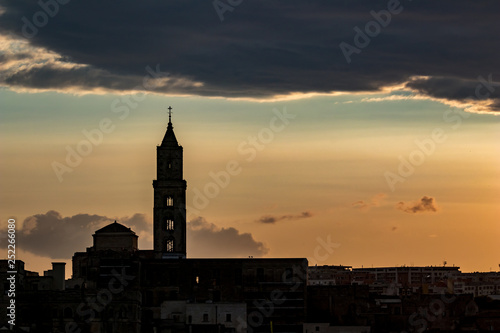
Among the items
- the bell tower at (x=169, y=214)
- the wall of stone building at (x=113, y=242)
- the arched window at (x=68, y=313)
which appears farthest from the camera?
the bell tower at (x=169, y=214)

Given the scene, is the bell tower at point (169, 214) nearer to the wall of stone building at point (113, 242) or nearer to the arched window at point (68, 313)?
the wall of stone building at point (113, 242)

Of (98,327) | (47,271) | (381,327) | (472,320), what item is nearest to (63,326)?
(98,327)

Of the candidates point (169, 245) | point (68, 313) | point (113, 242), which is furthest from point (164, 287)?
point (68, 313)

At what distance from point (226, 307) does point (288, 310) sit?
6768 mm

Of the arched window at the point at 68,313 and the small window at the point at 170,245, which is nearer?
the arched window at the point at 68,313

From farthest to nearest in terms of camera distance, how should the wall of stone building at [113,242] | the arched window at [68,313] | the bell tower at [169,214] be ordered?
1. the bell tower at [169,214]
2. the wall of stone building at [113,242]
3. the arched window at [68,313]

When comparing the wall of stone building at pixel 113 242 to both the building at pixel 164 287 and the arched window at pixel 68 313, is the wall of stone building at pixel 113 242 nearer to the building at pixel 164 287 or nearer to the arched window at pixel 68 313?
the building at pixel 164 287

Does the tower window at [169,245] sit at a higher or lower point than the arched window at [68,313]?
higher

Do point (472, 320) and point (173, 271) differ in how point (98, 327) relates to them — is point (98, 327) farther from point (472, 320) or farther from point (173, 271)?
point (472, 320)

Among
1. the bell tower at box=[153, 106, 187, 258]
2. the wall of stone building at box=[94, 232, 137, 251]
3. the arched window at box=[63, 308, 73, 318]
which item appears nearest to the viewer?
the arched window at box=[63, 308, 73, 318]

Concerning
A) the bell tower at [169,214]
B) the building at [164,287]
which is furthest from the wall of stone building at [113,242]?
the bell tower at [169,214]

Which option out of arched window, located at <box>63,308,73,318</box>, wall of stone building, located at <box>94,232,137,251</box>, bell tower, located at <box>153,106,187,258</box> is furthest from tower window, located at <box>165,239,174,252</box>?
arched window, located at <box>63,308,73,318</box>

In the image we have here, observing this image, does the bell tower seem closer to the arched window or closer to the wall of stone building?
the wall of stone building

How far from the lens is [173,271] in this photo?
382ft
